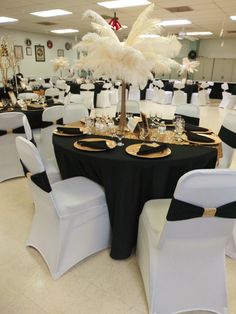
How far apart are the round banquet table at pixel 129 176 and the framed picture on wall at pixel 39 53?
1222 centimetres

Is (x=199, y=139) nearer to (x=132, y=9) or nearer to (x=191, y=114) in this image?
(x=191, y=114)

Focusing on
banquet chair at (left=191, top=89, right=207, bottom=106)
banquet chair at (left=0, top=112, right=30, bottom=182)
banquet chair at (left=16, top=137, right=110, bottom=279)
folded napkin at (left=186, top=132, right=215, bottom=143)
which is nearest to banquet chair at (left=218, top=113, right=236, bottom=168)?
folded napkin at (left=186, top=132, right=215, bottom=143)

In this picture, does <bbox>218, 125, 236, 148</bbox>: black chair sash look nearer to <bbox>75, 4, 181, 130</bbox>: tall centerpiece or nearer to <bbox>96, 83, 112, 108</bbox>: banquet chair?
<bbox>75, 4, 181, 130</bbox>: tall centerpiece

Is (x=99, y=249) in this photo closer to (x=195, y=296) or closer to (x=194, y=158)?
(x=195, y=296)

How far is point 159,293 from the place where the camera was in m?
1.62

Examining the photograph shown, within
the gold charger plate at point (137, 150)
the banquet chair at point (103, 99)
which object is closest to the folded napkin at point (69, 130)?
the gold charger plate at point (137, 150)

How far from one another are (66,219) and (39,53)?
42.3 ft

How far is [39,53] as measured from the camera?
12922 mm

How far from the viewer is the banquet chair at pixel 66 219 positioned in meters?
1.79

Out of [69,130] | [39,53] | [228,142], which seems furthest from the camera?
[39,53]

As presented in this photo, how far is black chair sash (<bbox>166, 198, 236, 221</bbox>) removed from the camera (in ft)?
4.34

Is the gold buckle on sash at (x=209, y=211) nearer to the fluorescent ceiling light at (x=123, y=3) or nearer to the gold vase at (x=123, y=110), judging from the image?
the gold vase at (x=123, y=110)

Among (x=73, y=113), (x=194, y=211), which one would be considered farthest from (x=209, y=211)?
(x=73, y=113)

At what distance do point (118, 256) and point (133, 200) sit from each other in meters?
0.50
